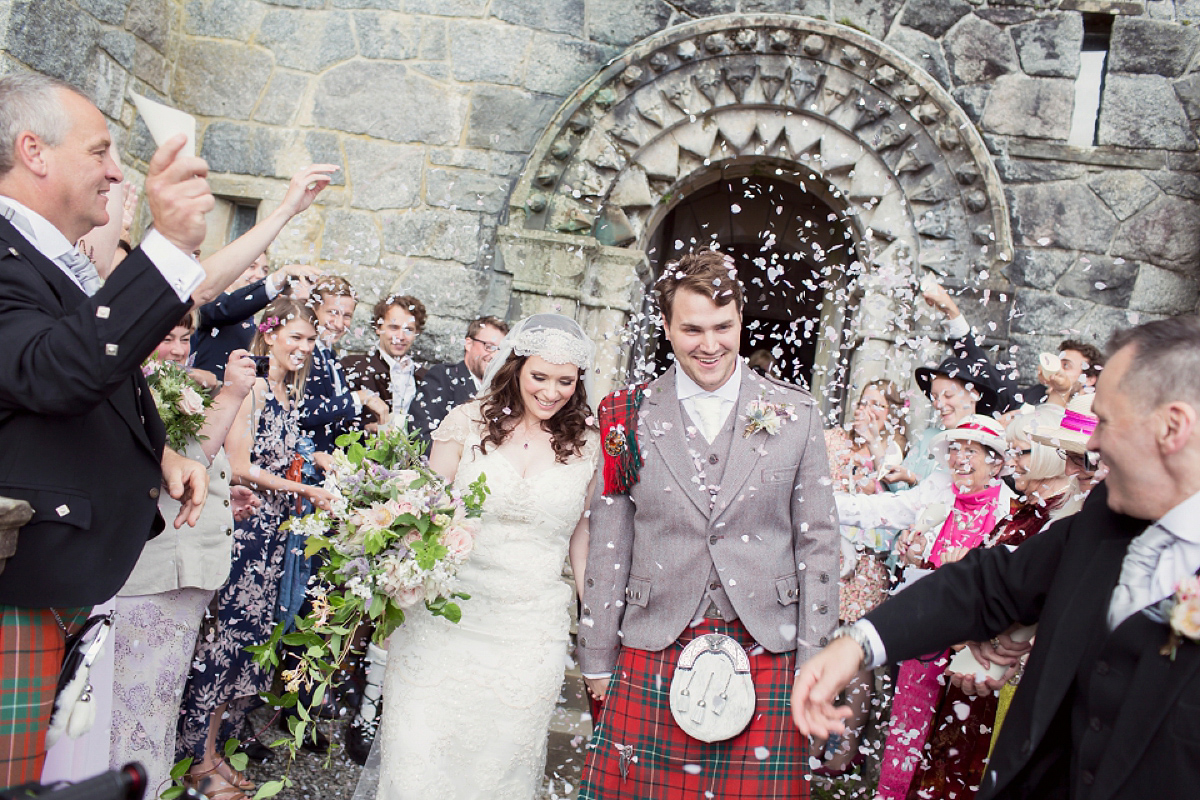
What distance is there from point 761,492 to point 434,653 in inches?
50.4

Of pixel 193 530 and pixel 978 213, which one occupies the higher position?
pixel 978 213

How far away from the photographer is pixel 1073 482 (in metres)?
2.83

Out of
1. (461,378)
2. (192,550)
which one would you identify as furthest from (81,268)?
(461,378)

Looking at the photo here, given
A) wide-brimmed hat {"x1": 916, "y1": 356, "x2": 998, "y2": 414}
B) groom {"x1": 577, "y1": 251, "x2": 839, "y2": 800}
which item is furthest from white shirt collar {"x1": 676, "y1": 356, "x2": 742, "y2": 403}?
wide-brimmed hat {"x1": 916, "y1": 356, "x2": 998, "y2": 414}

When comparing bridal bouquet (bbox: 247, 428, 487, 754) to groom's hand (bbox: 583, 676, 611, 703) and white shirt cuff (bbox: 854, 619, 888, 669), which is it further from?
white shirt cuff (bbox: 854, 619, 888, 669)

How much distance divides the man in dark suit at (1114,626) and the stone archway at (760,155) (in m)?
4.21

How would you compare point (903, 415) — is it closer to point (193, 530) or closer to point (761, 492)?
point (761, 492)

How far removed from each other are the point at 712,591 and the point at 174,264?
1792mm

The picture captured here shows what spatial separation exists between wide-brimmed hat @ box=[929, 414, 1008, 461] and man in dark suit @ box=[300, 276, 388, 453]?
2985 mm

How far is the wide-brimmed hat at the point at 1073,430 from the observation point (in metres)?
2.70

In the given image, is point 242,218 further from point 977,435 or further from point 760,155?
point 977,435

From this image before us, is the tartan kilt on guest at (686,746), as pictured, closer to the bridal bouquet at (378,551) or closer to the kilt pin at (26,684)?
the bridal bouquet at (378,551)

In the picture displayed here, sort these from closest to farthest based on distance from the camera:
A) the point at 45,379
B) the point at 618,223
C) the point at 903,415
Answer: the point at 45,379, the point at 903,415, the point at 618,223

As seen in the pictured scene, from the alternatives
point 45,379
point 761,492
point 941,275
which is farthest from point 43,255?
point 941,275
